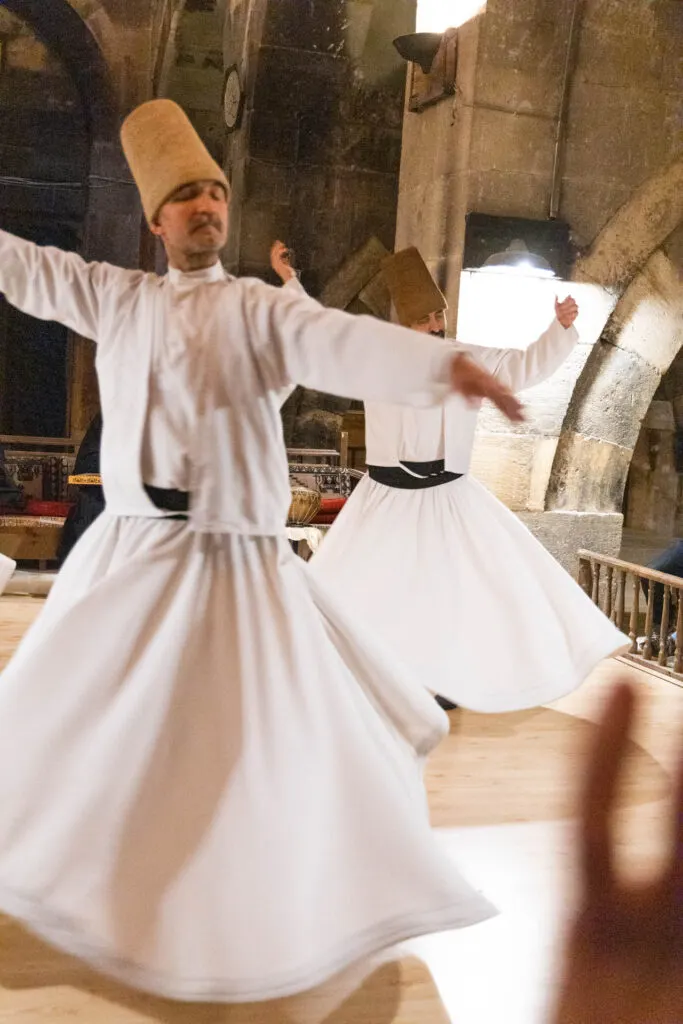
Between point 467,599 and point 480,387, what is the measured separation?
2.06 metres

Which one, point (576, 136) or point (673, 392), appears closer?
point (576, 136)

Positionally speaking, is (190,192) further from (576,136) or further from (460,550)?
(576,136)

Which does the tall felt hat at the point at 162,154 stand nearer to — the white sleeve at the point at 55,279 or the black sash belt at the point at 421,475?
the white sleeve at the point at 55,279

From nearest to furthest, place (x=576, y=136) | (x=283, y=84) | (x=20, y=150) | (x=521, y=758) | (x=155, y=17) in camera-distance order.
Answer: (x=521, y=758), (x=576, y=136), (x=283, y=84), (x=155, y=17), (x=20, y=150)

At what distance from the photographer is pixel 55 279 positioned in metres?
2.41

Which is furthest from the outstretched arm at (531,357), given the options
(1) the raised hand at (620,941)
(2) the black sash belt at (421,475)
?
(1) the raised hand at (620,941)

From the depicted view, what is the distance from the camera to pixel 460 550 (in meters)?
4.04

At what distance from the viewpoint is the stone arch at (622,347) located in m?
6.09

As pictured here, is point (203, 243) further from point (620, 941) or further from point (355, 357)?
point (620, 941)

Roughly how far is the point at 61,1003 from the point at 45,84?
11.4 metres

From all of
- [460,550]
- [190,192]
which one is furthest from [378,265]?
[190,192]

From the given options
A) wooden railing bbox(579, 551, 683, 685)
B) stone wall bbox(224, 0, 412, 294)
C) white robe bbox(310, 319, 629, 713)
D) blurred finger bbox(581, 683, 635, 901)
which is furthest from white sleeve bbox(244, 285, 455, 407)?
stone wall bbox(224, 0, 412, 294)

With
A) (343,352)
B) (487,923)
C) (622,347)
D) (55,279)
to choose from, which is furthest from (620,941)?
(622,347)

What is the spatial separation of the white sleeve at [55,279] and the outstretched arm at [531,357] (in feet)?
6.54
